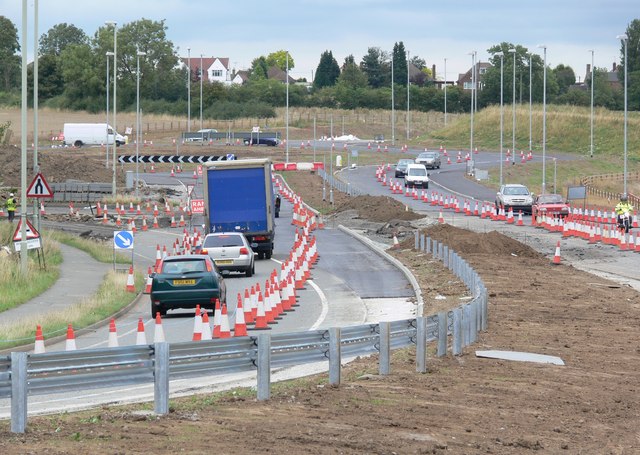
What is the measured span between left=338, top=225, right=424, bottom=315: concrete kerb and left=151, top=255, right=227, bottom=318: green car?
4340 millimetres

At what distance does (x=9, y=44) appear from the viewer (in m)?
170

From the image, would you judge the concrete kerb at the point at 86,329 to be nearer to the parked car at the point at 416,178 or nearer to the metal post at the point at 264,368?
the metal post at the point at 264,368

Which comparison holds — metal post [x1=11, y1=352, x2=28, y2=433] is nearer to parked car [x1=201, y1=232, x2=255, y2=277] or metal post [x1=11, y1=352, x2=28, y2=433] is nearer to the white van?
parked car [x1=201, y1=232, x2=255, y2=277]

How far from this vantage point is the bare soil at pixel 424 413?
1254 centimetres

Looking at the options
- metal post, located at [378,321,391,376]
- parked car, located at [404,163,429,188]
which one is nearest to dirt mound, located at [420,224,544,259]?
metal post, located at [378,321,391,376]

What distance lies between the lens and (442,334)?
20031mm

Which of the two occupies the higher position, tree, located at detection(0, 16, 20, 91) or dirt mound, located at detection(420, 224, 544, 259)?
tree, located at detection(0, 16, 20, 91)

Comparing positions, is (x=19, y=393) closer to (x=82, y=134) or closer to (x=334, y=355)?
(x=334, y=355)

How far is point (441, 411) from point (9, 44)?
16186cm

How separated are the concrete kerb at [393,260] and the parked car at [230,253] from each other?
4468 millimetres

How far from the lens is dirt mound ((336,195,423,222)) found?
60.0 metres

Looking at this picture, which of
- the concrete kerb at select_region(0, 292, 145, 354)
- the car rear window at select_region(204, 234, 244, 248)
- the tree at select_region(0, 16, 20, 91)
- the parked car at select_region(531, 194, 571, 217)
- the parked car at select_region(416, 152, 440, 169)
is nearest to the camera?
the concrete kerb at select_region(0, 292, 145, 354)

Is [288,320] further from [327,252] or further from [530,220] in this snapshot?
[530,220]

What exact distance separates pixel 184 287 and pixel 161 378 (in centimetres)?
1477
